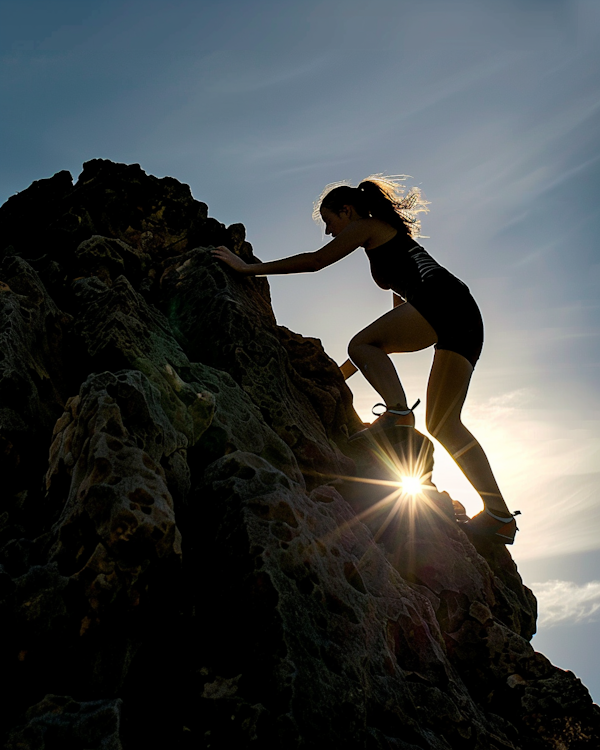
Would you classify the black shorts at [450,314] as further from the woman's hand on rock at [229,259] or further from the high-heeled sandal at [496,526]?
the woman's hand on rock at [229,259]

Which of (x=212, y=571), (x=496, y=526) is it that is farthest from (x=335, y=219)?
(x=212, y=571)

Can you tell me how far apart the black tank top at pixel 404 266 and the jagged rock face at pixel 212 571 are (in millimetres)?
1798

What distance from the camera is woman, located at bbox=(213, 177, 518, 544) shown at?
18.4ft

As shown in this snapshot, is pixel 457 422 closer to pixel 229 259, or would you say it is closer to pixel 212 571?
pixel 212 571

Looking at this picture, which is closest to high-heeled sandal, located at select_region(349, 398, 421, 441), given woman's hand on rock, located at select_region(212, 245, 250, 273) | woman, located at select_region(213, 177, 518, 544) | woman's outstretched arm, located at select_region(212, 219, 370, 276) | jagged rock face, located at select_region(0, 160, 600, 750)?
woman, located at select_region(213, 177, 518, 544)

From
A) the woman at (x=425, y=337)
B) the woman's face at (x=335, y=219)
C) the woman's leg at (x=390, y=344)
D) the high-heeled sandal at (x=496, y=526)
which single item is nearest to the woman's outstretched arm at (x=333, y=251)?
the woman at (x=425, y=337)

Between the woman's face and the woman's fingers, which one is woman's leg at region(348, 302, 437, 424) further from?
the woman's fingers

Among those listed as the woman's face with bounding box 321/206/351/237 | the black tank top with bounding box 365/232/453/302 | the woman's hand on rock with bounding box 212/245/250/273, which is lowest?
the black tank top with bounding box 365/232/453/302

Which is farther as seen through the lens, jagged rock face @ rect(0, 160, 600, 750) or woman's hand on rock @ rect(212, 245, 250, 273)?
woman's hand on rock @ rect(212, 245, 250, 273)

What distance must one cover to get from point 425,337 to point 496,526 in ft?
7.22

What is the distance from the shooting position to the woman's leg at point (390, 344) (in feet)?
18.7

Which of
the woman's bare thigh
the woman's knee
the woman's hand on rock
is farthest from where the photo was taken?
the woman's hand on rock

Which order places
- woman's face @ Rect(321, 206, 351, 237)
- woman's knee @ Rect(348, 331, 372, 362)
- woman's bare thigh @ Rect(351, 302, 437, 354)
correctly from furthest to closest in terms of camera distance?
woman's face @ Rect(321, 206, 351, 237) < woman's knee @ Rect(348, 331, 372, 362) < woman's bare thigh @ Rect(351, 302, 437, 354)

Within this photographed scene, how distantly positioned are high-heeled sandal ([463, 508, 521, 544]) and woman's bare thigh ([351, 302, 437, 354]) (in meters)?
1.97
